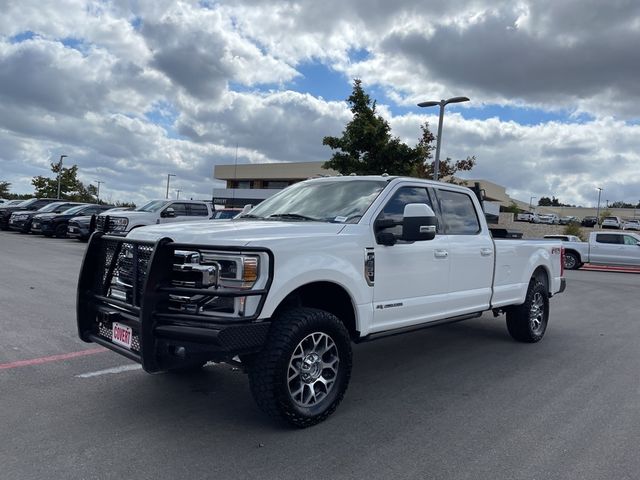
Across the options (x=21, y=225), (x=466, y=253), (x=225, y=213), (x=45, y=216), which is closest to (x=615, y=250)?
(x=225, y=213)

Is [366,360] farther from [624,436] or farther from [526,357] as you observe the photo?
[624,436]

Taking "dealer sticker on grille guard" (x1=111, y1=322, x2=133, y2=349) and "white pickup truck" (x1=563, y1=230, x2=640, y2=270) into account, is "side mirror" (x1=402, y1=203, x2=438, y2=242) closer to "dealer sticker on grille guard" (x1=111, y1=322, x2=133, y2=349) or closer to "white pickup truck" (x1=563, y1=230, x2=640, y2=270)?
"dealer sticker on grille guard" (x1=111, y1=322, x2=133, y2=349)

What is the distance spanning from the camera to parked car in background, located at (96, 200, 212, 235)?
17.0 meters

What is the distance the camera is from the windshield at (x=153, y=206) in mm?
18203

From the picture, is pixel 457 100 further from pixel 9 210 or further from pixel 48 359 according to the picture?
pixel 9 210

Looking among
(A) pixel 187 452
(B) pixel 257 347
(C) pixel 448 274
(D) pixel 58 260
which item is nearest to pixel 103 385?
(A) pixel 187 452

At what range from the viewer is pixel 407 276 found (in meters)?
4.93

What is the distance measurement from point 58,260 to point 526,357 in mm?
12477

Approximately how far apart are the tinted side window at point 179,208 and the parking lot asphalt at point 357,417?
1180 centimetres

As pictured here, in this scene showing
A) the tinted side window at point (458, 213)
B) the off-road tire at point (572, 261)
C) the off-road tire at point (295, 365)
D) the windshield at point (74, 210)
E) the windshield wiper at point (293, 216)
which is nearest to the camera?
the off-road tire at point (295, 365)

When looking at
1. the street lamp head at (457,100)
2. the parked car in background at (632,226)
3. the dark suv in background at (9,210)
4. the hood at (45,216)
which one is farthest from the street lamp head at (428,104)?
the parked car in background at (632,226)

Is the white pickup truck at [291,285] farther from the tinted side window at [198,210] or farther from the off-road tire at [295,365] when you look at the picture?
the tinted side window at [198,210]

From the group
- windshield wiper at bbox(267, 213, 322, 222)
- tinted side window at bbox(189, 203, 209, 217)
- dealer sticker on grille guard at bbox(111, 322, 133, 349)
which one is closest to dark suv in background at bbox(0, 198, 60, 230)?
tinted side window at bbox(189, 203, 209, 217)

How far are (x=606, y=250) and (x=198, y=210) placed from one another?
15519 mm
